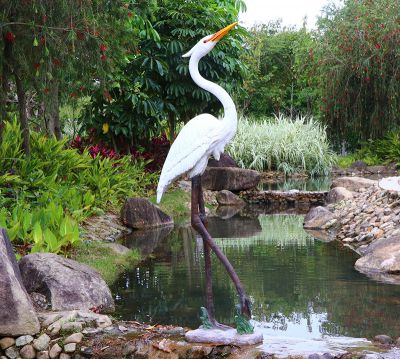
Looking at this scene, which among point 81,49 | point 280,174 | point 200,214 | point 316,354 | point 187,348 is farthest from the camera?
point 280,174

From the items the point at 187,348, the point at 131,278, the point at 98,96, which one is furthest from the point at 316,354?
the point at 98,96

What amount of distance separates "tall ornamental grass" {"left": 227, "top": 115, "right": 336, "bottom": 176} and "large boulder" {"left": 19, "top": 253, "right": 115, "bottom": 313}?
14.5m

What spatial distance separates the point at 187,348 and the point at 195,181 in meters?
1.11

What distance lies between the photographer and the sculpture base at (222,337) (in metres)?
4.43

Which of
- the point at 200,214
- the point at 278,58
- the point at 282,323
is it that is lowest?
the point at 282,323

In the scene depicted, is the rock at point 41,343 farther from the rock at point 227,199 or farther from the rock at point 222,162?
the rock at point 222,162

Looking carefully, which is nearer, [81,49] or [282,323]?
[282,323]

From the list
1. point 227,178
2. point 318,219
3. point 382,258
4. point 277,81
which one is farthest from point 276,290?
point 277,81

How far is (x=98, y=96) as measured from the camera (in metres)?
14.6

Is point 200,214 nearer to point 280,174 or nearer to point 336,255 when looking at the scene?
point 336,255

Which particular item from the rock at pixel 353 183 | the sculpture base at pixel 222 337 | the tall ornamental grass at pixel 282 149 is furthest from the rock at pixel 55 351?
the tall ornamental grass at pixel 282 149

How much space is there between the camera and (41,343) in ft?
15.4

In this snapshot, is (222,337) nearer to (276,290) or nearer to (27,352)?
(27,352)

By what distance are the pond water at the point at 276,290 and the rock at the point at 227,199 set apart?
4.79m
